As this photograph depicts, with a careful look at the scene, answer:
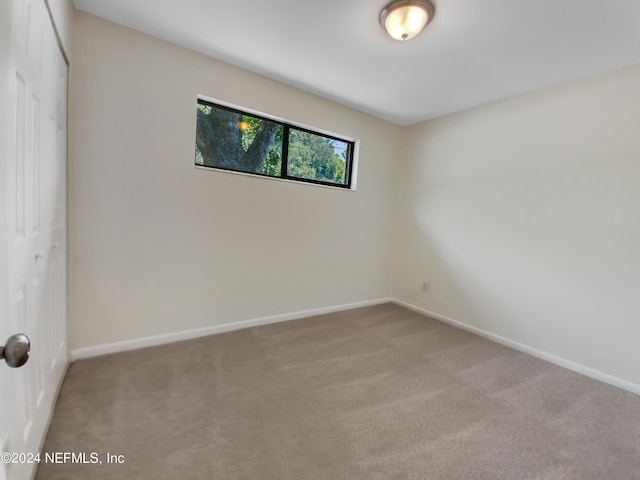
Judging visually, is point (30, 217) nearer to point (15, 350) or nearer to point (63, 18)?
point (15, 350)

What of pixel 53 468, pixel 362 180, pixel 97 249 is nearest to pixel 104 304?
pixel 97 249

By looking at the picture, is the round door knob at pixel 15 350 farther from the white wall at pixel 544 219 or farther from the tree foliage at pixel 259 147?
the white wall at pixel 544 219

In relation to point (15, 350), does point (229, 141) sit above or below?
above

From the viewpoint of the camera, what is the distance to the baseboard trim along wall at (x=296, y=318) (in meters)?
2.15

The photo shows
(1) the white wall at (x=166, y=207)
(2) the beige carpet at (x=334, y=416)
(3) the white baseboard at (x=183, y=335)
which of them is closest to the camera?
(2) the beige carpet at (x=334, y=416)

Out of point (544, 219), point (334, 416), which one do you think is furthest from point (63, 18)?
point (544, 219)

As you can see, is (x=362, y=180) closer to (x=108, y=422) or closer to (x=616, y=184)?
(x=616, y=184)

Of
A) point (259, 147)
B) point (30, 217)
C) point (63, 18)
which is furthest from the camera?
point (259, 147)

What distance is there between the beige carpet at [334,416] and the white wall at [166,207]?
0.42 m

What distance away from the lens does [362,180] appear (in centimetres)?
357

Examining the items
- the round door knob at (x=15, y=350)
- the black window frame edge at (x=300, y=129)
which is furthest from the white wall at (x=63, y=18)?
the round door knob at (x=15, y=350)

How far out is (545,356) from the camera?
8.47 feet

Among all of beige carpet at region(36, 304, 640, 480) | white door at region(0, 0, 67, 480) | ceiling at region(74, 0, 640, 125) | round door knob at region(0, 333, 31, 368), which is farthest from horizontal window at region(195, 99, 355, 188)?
round door knob at region(0, 333, 31, 368)

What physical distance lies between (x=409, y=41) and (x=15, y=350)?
251 centimetres
